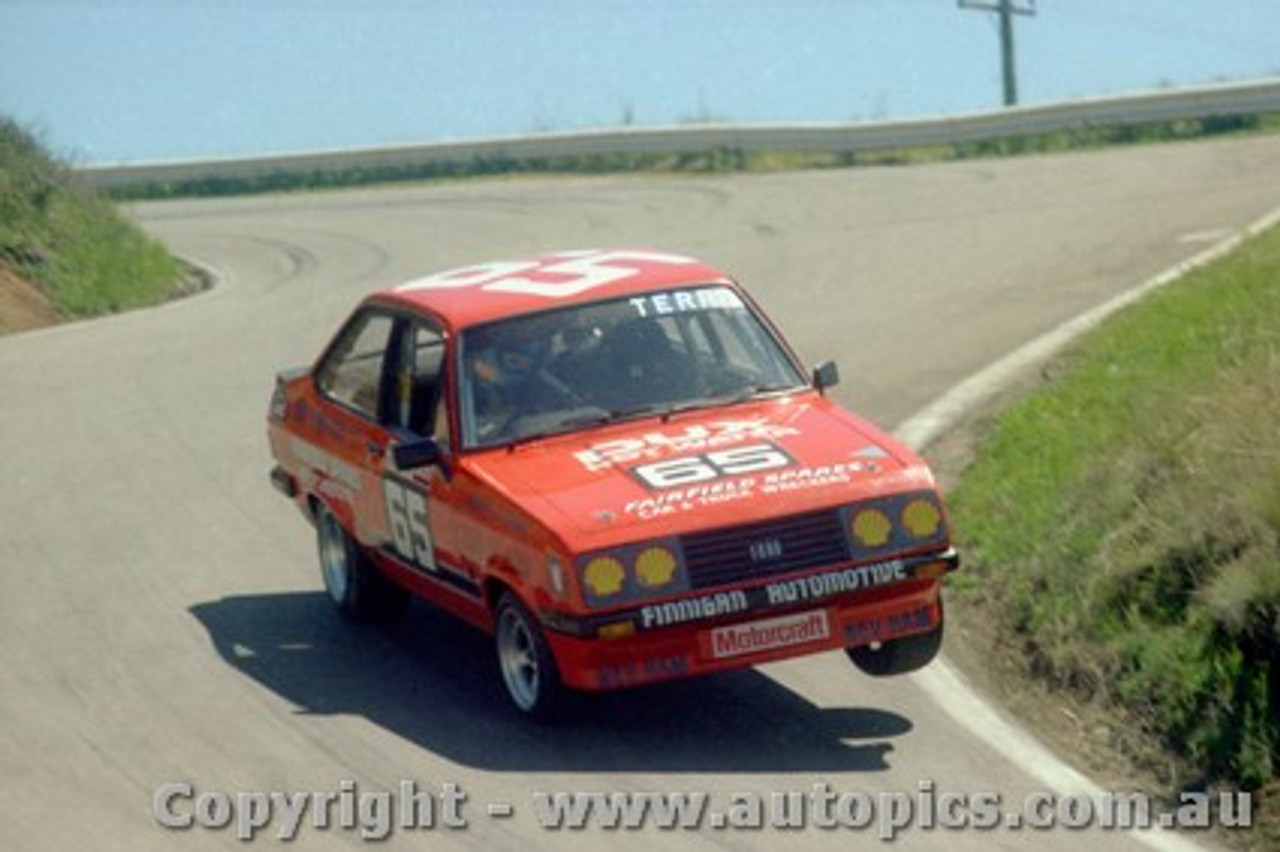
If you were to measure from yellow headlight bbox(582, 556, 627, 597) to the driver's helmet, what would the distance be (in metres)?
1.59

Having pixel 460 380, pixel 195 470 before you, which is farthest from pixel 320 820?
pixel 195 470

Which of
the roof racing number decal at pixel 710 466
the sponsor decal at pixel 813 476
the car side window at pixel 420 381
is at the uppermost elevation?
the car side window at pixel 420 381

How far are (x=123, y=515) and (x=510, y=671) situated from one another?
483 cm

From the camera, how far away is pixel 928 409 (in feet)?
50.0

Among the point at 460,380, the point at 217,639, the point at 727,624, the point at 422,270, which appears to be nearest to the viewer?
the point at 727,624

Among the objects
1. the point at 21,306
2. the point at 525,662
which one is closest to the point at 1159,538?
the point at 525,662

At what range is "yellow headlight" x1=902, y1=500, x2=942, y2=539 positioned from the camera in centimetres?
991

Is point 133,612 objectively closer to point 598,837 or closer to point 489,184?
point 598,837

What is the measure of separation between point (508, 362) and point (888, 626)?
2.08 metres

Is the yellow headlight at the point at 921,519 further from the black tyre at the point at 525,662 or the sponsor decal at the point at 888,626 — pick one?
the black tyre at the point at 525,662

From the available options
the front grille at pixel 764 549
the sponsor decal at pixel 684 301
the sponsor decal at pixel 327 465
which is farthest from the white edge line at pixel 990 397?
the sponsor decal at pixel 327 465

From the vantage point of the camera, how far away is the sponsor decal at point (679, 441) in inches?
405

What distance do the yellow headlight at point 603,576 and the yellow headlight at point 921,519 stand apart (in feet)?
3.71

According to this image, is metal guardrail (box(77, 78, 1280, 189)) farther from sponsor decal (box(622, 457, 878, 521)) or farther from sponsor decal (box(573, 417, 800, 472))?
sponsor decal (box(622, 457, 878, 521))
